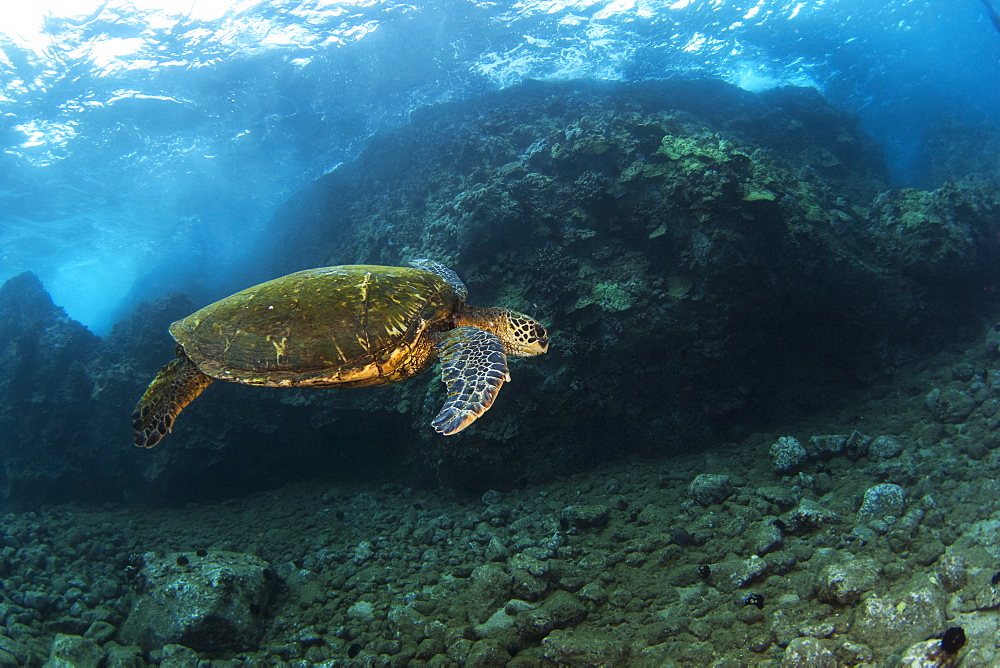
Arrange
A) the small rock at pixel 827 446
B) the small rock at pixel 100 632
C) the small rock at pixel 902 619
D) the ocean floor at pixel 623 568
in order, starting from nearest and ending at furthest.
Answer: the small rock at pixel 902 619 → the ocean floor at pixel 623 568 → the small rock at pixel 100 632 → the small rock at pixel 827 446

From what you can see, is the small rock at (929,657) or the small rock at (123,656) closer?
the small rock at (929,657)

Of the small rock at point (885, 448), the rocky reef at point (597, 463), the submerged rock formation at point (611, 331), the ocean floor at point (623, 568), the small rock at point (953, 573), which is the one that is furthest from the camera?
the submerged rock formation at point (611, 331)

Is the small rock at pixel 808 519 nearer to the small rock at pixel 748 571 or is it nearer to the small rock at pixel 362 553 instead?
the small rock at pixel 748 571

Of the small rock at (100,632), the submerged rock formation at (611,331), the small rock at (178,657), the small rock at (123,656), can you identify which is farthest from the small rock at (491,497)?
the small rock at (100,632)

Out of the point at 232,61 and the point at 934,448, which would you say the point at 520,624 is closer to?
the point at 934,448

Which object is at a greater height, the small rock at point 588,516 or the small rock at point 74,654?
the small rock at point 74,654

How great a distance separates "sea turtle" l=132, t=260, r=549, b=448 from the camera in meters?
3.98

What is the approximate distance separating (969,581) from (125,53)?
24309 millimetres

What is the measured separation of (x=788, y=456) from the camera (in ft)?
18.3

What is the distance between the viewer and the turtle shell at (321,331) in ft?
13.1

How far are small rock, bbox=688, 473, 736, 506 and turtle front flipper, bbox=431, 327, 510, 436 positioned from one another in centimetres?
340

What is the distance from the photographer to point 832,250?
311 inches

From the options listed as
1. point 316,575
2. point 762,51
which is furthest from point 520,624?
point 762,51

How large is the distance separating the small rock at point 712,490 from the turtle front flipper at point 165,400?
6.44 m
